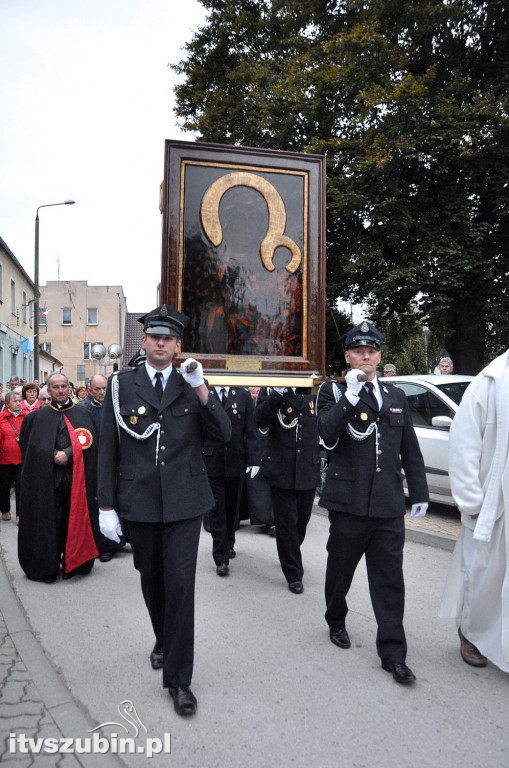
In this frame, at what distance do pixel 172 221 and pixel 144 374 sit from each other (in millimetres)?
955

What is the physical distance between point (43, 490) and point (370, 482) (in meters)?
3.28

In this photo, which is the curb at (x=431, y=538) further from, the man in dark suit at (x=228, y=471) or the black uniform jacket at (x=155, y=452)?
the black uniform jacket at (x=155, y=452)

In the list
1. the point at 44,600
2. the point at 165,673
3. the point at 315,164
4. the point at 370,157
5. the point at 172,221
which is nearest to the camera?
the point at 165,673

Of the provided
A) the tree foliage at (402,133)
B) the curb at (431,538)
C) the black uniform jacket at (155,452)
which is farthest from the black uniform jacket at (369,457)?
the tree foliage at (402,133)

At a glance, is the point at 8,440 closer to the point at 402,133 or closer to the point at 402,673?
the point at 402,673

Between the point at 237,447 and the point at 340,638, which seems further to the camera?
the point at 237,447

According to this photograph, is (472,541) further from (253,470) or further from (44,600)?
(44,600)

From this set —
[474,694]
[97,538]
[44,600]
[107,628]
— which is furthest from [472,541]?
[97,538]

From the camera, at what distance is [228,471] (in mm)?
6031

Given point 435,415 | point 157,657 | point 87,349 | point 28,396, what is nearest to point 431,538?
point 435,415

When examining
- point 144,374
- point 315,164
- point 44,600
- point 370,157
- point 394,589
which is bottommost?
point 44,600

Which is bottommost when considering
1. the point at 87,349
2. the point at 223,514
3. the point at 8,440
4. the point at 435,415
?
the point at 223,514

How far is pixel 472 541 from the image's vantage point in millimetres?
3859

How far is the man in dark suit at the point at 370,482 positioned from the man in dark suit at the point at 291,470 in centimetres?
118
